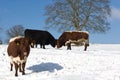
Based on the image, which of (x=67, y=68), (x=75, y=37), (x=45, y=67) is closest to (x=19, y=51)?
(x=45, y=67)

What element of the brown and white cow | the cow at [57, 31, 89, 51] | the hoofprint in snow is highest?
the cow at [57, 31, 89, 51]

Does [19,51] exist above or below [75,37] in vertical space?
below

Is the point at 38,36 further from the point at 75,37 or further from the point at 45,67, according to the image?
the point at 45,67

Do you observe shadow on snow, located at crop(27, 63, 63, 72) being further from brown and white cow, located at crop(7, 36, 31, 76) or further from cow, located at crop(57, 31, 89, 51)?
cow, located at crop(57, 31, 89, 51)

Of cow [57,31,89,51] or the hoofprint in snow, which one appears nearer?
the hoofprint in snow

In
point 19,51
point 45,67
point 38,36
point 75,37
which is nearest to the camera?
point 19,51

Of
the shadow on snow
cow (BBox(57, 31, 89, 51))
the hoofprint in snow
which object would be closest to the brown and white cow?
the hoofprint in snow

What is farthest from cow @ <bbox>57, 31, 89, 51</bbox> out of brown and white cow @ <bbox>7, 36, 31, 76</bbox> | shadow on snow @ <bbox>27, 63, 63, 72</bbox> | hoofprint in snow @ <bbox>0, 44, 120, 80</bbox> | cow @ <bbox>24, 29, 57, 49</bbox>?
brown and white cow @ <bbox>7, 36, 31, 76</bbox>

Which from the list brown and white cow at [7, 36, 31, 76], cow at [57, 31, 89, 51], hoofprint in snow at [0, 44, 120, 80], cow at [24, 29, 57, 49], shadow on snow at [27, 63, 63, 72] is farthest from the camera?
cow at [24, 29, 57, 49]

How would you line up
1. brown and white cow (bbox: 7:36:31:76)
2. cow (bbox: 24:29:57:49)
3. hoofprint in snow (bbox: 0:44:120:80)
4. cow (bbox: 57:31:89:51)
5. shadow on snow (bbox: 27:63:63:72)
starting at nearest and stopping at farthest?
hoofprint in snow (bbox: 0:44:120:80)
brown and white cow (bbox: 7:36:31:76)
shadow on snow (bbox: 27:63:63:72)
cow (bbox: 57:31:89:51)
cow (bbox: 24:29:57:49)

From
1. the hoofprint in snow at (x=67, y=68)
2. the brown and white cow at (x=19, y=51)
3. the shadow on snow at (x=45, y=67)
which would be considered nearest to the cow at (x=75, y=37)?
the hoofprint in snow at (x=67, y=68)

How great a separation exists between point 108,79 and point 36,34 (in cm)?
1660

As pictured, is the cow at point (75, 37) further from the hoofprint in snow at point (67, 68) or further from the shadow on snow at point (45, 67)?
the shadow on snow at point (45, 67)

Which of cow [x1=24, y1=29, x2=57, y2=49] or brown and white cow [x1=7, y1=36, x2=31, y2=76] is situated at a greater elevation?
cow [x1=24, y1=29, x2=57, y2=49]
